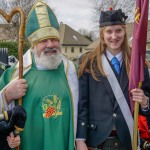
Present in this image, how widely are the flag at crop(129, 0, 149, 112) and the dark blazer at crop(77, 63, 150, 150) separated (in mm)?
174

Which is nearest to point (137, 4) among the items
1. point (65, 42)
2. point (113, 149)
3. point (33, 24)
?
point (33, 24)

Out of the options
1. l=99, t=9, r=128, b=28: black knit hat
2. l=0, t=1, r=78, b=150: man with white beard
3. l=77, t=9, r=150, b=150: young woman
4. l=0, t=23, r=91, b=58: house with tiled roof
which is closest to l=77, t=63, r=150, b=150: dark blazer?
l=77, t=9, r=150, b=150: young woman

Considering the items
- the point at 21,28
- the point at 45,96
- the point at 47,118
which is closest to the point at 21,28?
the point at 21,28

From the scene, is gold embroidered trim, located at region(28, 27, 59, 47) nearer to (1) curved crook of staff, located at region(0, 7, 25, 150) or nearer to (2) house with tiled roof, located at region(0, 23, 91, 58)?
(1) curved crook of staff, located at region(0, 7, 25, 150)

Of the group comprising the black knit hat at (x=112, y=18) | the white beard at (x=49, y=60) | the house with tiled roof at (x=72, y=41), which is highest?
the house with tiled roof at (x=72, y=41)

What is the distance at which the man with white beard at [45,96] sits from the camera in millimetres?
3365

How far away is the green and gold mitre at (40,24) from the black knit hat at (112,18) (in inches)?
20.2

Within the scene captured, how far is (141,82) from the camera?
10.5 ft

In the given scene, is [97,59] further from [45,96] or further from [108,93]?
[45,96]

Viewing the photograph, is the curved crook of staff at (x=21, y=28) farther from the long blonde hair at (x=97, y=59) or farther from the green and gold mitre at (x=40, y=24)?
the long blonde hair at (x=97, y=59)

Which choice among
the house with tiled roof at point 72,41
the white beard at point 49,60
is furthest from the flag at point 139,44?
the house with tiled roof at point 72,41

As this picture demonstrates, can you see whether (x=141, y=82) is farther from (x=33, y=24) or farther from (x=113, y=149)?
(x=33, y=24)

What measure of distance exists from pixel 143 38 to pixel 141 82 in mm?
414

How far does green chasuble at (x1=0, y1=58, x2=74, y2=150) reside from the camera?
11.1 feet
